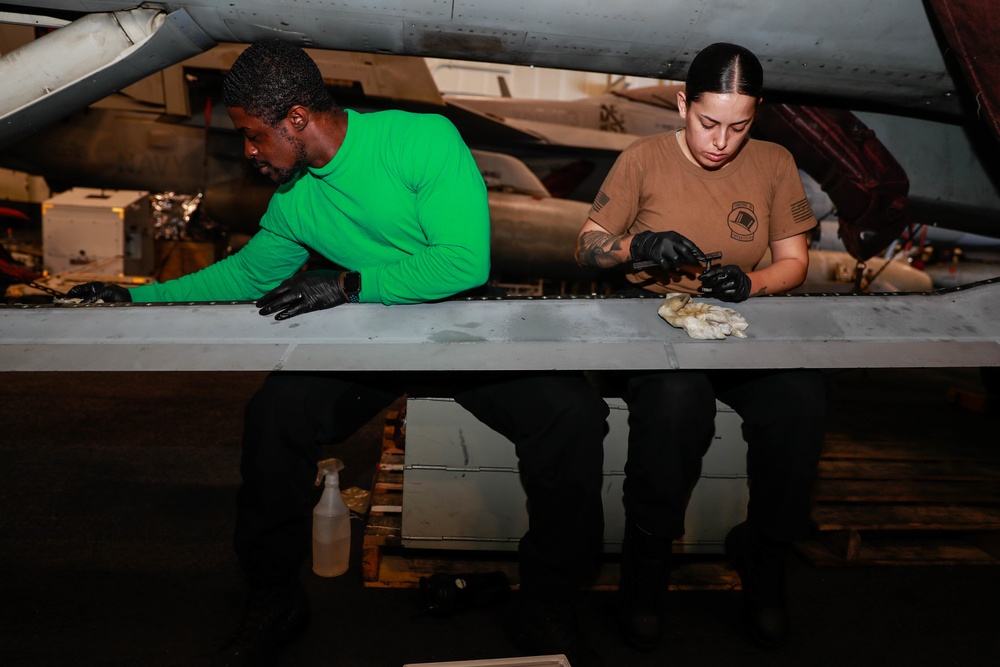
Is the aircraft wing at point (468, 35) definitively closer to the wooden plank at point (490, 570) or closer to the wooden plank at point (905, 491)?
the wooden plank at point (905, 491)

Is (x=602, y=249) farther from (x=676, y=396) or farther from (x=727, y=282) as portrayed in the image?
(x=676, y=396)

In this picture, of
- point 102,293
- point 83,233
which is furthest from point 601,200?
point 83,233

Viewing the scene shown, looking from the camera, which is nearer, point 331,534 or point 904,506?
point 331,534

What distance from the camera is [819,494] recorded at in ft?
7.91

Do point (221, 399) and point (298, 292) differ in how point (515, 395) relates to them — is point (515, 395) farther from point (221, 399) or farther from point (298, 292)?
point (221, 399)

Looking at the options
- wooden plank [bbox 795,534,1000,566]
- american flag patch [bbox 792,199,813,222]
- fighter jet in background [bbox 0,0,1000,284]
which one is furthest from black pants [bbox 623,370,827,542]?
fighter jet in background [bbox 0,0,1000,284]

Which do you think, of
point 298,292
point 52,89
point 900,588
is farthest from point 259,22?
point 900,588

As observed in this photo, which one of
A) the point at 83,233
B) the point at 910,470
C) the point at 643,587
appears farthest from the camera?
the point at 83,233

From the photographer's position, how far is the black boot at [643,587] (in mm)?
1736

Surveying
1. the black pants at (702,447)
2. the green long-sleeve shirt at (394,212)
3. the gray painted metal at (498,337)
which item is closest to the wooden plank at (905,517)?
the black pants at (702,447)

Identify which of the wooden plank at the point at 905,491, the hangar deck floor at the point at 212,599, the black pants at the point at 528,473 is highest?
the black pants at the point at 528,473

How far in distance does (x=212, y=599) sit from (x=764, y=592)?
5.08ft

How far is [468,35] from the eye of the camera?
2695 mm

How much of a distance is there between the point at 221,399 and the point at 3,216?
1.97 m
